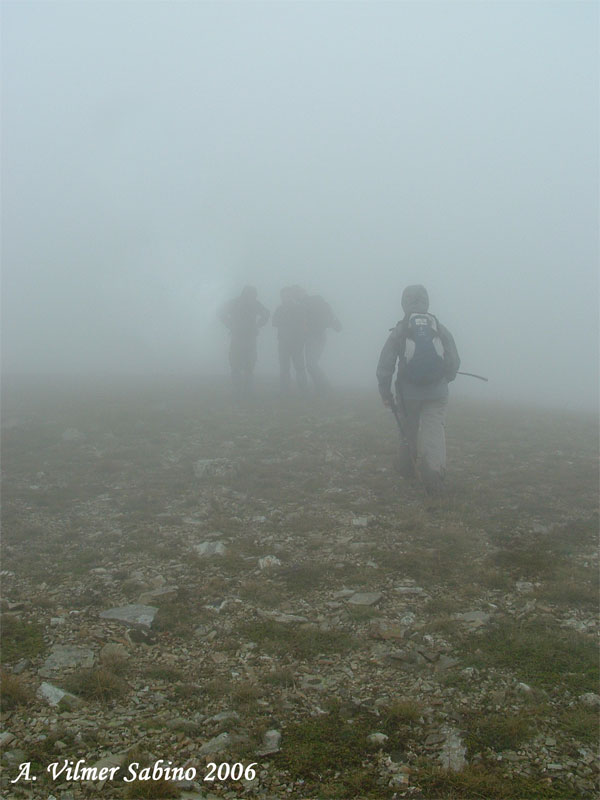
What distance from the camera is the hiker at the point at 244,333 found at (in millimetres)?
22953

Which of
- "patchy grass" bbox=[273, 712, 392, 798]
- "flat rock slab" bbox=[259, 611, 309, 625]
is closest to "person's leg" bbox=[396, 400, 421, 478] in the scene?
"flat rock slab" bbox=[259, 611, 309, 625]

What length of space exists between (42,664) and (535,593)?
16.1ft

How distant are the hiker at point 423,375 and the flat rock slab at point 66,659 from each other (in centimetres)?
624

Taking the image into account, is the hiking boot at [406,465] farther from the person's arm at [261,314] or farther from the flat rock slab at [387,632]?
the person's arm at [261,314]

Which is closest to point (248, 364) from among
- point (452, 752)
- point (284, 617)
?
point (284, 617)

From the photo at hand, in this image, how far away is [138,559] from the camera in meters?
8.68

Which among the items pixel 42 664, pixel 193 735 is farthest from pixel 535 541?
pixel 42 664

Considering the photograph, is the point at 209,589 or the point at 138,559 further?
the point at 138,559

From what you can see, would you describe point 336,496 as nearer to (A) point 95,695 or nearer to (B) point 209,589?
(B) point 209,589

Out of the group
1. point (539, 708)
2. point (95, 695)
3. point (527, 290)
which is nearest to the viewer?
point (539, 708)

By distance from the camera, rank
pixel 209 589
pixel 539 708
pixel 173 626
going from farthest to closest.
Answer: pixel 209 589 → pixel 173 626 → pixel 539 708

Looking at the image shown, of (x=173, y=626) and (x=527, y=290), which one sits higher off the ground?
(x=527, y=290)

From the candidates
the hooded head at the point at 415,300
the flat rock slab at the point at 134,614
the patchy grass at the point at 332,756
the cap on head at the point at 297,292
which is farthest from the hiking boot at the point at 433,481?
the cap on head at the point at 297,292

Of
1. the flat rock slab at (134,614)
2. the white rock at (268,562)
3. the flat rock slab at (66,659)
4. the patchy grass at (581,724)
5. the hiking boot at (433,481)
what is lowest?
the flat rock slab at (66,659)
